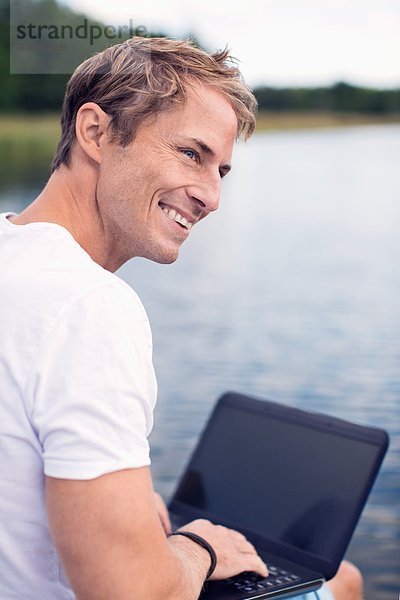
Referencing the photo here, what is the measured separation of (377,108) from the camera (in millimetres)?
40281

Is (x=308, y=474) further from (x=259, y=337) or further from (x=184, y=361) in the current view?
(x=259, y=337)

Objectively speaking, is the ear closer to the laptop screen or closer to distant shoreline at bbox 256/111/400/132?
the laptop screen

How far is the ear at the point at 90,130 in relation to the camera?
4.66 ft

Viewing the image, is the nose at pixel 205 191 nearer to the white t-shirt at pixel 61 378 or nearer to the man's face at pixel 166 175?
the man's face at pixel 166 175

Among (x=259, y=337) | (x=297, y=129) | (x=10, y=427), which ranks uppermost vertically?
(x=10, y=427)

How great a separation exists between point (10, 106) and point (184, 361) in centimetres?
2977

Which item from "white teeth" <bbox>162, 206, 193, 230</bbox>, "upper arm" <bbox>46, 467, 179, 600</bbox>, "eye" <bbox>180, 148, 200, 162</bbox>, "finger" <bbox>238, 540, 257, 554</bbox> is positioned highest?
"eye" <bbox>180, 148, 200, 162</bbox>

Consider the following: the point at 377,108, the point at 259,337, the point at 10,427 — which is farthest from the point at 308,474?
the point at 377,108

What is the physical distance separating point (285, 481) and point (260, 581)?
0.34 m

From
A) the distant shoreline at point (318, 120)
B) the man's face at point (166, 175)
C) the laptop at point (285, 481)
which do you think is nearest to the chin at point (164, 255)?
the man's face at point (166, 175)

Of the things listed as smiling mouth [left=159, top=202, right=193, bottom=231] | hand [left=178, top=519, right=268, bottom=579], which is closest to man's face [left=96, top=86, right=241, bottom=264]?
smiling mouth [left=159, top=202, right=193, bottom=231]

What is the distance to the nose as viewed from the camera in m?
1.47

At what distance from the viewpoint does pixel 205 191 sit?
1.48 m

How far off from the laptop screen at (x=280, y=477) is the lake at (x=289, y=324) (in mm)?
550
